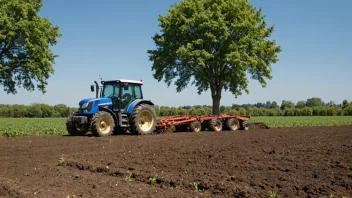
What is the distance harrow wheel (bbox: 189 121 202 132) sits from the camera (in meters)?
19.1

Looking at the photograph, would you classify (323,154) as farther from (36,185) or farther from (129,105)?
(129,105)

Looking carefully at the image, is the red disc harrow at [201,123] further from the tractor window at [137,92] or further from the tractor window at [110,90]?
the tractor window at [110,90]

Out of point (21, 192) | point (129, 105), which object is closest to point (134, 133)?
point (129, 105)

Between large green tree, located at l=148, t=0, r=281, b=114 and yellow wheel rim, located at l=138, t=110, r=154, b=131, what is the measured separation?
12341 mm

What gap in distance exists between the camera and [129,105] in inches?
638

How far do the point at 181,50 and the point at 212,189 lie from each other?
896 inches

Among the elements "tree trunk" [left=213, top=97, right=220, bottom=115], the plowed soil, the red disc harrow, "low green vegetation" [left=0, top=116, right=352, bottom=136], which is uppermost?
"tree trunk" [left=213, top=97, right=220, bottom=115]

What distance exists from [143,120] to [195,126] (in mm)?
3493

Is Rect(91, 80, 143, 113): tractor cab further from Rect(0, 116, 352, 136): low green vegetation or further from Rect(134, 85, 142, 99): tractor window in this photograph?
Rect(0, 116, 352, 136): low green vegetation

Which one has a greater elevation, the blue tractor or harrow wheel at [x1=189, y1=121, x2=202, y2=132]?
the blue tractor

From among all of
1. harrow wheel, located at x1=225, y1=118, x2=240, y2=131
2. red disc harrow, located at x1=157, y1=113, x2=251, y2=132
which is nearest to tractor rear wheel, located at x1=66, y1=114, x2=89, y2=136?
red disc harrow, located at x1=157, y1=113, x2=251, y2=132

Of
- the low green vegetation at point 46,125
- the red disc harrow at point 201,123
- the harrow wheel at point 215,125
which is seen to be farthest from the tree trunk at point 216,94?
the harrow wheel at point 215,125

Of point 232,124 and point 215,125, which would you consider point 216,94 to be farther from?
point 215,125

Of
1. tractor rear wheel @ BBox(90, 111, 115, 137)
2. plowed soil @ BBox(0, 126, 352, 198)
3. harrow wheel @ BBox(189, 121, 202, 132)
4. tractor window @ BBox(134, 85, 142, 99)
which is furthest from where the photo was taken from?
harrow wheel @ BBox(189, 121, 202, 132)
